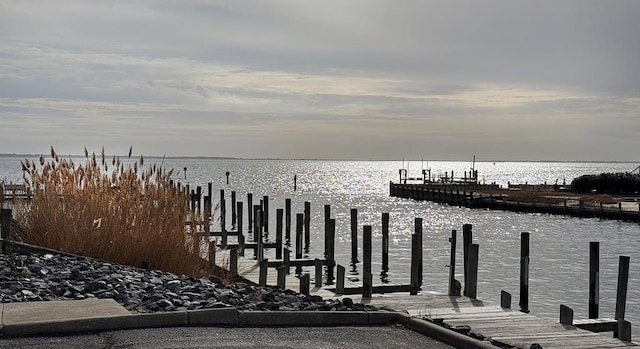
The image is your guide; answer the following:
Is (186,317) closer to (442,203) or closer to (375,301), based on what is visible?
(375,301)

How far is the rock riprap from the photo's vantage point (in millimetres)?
9367

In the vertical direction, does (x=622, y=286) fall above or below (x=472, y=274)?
below

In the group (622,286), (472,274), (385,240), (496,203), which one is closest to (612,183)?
(496,203)

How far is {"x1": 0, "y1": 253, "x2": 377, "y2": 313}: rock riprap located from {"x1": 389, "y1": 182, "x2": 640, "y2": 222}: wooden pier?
1869 inches

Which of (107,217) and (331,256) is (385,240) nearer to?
(331,256)

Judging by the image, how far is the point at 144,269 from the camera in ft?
39.6

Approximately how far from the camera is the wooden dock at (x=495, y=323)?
9.83 m

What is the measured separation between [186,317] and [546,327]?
4.84 meters

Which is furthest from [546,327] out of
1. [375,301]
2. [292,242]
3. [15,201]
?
[292,242]

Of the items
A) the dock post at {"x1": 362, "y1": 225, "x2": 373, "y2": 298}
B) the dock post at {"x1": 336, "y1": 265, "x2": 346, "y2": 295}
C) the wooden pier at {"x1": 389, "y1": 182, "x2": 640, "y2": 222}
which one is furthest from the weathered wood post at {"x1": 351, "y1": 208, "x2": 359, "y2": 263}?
the wooden pier at {"x1": 389, "y1": 182, "x2": 640, "y2": 222}

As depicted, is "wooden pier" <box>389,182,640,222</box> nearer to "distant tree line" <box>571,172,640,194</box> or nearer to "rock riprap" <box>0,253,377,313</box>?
"distant tree line" <box>571,172,640,194</box>

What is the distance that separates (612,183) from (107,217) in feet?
221

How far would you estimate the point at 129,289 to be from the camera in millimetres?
9961

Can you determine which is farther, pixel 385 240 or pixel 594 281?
pixel 385 240
